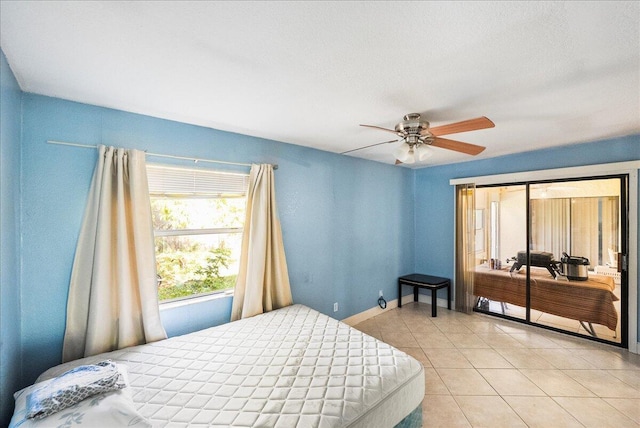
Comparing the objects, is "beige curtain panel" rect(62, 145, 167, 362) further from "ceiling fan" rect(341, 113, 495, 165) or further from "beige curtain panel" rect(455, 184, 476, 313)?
"beige curtain panel" rect(455, 184, 476, 313)

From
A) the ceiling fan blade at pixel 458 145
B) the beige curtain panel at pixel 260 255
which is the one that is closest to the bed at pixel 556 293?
the ceiling fan blade at pixel 458 145

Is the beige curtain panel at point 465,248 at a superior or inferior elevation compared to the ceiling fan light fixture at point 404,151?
inferior

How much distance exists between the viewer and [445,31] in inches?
46.6

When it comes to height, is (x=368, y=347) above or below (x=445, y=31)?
below

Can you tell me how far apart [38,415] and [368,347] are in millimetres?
1866

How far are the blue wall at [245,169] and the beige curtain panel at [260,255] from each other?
181 mm

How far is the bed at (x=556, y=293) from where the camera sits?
3.08 m

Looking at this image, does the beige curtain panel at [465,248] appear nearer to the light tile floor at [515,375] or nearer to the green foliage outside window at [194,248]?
the light tile floor at [515,375]

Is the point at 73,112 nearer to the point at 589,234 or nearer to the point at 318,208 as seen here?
the point at 318,208

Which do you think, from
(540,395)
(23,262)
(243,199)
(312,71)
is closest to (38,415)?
(23,262)

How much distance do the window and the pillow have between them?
44.3 inches

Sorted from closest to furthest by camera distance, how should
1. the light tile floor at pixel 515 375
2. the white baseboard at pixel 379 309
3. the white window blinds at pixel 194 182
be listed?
the light tile floor at pixel 515 375
the white window blinds at pixel 194 182
the white baseboard at pixel 379 309

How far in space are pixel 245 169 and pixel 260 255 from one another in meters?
0.92

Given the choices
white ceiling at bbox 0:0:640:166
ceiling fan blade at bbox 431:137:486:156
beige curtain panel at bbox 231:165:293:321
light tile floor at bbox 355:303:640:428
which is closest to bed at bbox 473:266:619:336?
light tile floor at bbox 355:303:640:428
